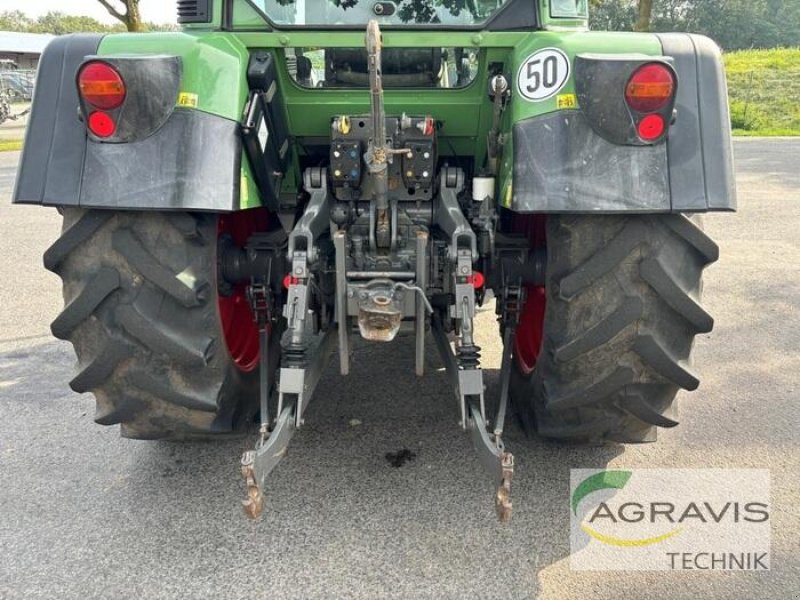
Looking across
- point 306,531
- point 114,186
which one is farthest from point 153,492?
point 114,186

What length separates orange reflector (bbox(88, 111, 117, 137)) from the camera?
89.8 inches

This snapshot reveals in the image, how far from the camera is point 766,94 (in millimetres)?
25141

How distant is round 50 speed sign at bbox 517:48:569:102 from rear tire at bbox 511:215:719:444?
463mm

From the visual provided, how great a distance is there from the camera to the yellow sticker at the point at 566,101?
91.3 inches

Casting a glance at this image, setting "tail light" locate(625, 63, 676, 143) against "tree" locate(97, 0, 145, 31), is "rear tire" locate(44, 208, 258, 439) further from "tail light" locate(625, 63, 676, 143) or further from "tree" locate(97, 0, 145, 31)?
"tree" locate(97, 0, 145, 31)

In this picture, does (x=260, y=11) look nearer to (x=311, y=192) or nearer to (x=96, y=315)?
(x=311, y=192)

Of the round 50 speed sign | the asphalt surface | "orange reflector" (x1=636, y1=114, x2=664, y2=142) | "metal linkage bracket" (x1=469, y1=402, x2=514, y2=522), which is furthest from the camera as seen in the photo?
the asphalt surface

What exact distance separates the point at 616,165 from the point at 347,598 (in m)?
1.78

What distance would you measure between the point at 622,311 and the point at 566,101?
789 millimetres

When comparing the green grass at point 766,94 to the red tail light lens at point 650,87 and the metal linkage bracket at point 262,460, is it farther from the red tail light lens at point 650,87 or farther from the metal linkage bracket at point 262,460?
the metal linkage bracket at point 262,460

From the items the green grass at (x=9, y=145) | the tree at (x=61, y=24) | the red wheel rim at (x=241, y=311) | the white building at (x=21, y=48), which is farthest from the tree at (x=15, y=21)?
the red wheel rim at (x=241, y=311)

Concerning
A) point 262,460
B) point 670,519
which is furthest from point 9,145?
point 670,519

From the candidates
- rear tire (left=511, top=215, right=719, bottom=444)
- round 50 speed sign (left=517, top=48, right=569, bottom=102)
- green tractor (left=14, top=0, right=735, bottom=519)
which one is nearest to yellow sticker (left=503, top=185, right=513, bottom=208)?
green tractor (left=14, top=0, right=735, bottom=519)

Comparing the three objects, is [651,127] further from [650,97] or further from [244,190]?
[244,190]
